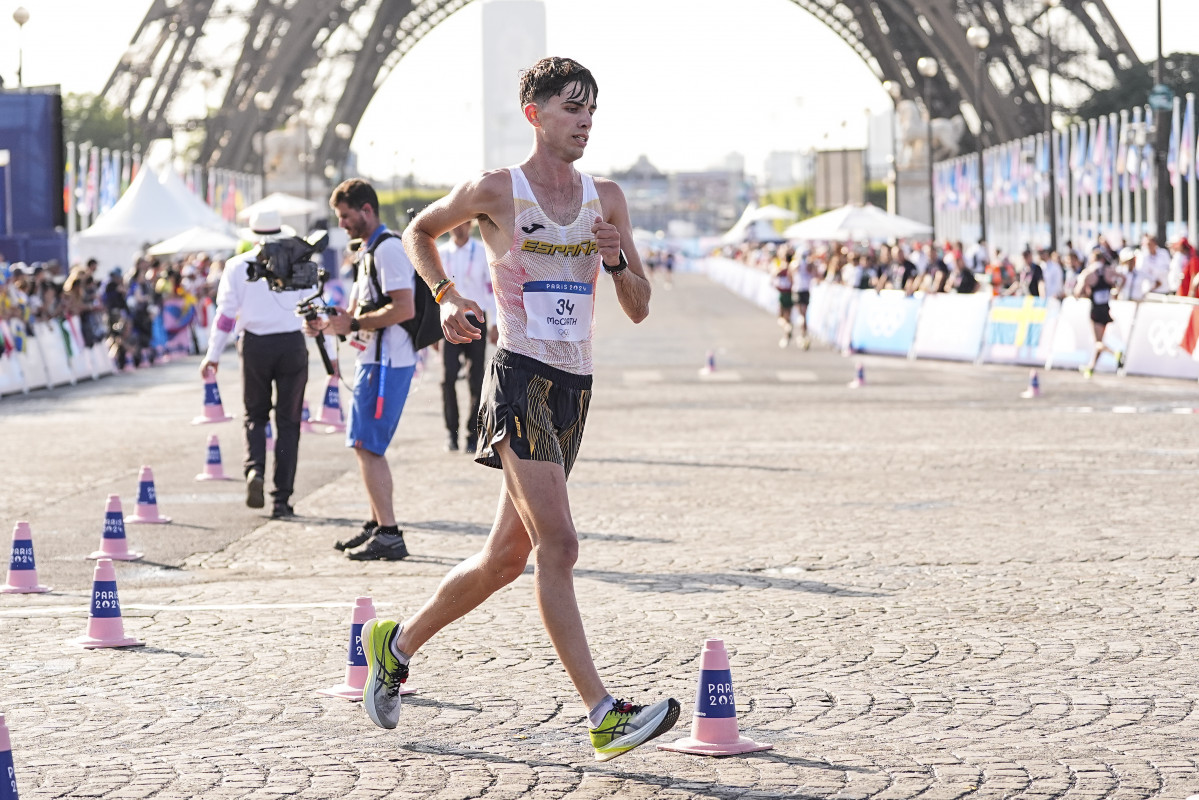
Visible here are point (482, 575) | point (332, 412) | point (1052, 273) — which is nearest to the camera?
point (482, 575)

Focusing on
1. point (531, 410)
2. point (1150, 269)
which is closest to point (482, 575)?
point (531, 410)

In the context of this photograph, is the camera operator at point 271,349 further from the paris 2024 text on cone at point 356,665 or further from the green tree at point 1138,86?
the green tree at point 1138,86

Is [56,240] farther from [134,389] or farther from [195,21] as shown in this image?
[195,21]

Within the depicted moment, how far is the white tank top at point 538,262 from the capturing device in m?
5.47

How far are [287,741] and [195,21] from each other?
5313 centimetres

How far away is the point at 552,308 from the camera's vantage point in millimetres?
5484

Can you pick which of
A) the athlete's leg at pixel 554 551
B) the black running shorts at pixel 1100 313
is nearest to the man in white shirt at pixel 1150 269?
the black running shorts at pixel 1100 313

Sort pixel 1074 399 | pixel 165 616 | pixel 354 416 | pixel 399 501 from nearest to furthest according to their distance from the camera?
pixel 165 616, pixel 354 416, pixel 399 501, pixel 1074 399

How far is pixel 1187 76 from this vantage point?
193 ft

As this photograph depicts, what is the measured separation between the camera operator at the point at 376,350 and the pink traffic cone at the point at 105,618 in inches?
88.0

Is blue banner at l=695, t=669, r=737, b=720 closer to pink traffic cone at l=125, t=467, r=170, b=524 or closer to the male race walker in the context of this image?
the male race walker

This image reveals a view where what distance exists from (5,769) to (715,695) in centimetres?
191

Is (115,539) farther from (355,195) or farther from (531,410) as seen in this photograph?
(531,410)

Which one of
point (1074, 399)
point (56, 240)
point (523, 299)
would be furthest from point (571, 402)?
point (56, 240)
